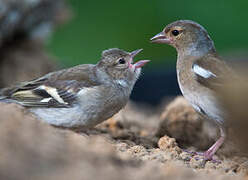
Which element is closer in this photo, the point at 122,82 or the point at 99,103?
the point at 99,103

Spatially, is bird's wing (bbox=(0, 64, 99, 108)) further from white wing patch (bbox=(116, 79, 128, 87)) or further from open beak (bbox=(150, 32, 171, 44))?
open beak (bbox=(150, 32, 171, 44))

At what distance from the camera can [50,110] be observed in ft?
13.5

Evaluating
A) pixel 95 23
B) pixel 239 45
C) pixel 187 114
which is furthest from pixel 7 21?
pixel 239 45

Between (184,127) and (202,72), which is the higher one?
(202,72)

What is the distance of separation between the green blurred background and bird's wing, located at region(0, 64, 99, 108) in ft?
15.7

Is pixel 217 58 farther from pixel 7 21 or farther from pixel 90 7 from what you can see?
pixel 90 7

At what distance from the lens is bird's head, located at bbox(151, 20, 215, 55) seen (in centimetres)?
450

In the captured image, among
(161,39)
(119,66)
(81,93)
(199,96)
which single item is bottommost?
(199,96)

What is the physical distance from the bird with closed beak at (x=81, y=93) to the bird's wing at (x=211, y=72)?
60 cm

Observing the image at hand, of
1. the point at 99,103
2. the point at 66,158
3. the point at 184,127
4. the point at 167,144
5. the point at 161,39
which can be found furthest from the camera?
the point at 161,39

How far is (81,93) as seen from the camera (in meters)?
4.09

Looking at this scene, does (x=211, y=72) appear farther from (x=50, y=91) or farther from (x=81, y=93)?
(x=50, y=91)

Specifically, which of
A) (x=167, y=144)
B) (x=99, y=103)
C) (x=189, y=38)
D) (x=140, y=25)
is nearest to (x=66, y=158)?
(x=167, y=144)

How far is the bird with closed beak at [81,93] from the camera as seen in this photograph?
4000 millimetres
